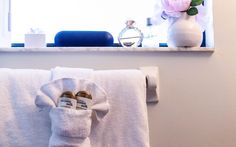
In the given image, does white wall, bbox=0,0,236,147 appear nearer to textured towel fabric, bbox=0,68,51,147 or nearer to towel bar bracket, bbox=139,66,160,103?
towel bar bracket, bbox=139,66,160,103

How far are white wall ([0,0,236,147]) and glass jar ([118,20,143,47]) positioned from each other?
72 mm

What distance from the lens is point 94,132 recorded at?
0.72m

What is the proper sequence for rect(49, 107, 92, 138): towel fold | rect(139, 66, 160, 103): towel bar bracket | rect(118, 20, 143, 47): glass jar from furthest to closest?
rect(118, 20, 143, 47): glass jar → rect(139, 66, 160, 103): towel bar bracket → rect(49, 107, 92, 138): towel fold

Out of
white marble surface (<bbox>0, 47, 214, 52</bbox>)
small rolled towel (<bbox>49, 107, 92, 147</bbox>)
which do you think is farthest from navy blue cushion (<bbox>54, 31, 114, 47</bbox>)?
small rolled towel (<bbox>49, 107, 92, 147</bbox>)

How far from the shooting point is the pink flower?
900 mm

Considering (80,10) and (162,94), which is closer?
(162,94)

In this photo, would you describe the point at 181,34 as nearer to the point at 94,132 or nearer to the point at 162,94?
the point at 162,94

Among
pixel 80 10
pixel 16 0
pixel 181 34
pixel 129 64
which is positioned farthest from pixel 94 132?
pixel 16 0

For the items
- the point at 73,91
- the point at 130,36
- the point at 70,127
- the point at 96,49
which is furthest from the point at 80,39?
the point at 70,127

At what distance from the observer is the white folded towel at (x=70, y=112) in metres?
0.63

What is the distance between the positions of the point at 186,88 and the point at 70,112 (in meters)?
0.43

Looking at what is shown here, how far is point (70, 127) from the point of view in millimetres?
627

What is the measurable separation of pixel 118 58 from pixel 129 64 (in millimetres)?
41

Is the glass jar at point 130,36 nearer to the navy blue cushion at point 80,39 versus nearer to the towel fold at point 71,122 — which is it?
the navy blue cushion at point 80,39
